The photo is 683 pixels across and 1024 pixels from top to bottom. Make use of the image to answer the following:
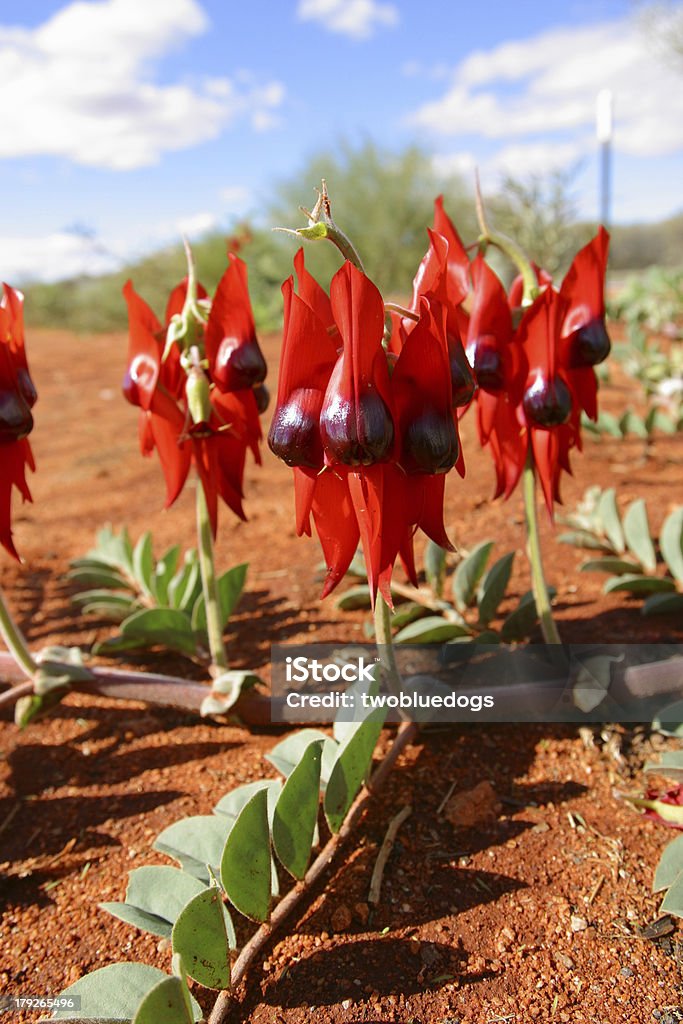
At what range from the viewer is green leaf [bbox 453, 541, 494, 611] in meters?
1.58

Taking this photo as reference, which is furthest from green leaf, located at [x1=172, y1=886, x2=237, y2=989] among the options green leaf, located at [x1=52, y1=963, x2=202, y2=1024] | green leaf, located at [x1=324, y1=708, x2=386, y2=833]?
green leaf, located at [x1=324, y1=708, x2=386, y2=833]

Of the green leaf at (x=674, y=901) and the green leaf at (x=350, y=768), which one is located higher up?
the green leaf at (x=350, y=768)

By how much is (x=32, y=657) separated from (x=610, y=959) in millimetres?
1009

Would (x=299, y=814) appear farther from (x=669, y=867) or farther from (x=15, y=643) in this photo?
(x=15, y=643)

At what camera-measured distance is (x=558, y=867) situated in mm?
1141

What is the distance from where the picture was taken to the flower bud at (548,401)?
1.15m

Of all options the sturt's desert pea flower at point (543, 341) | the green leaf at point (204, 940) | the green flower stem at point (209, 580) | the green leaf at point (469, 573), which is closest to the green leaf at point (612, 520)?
the green leaf at point (469, 573)

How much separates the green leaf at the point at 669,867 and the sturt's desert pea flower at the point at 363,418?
0.46 metres

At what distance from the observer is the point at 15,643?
4.63ft

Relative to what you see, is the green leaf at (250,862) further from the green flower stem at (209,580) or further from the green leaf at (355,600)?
the green leaf at (355,600)

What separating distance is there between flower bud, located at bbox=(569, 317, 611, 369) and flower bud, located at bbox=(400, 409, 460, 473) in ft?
1.30

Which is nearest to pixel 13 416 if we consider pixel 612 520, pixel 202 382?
pixel 202 382

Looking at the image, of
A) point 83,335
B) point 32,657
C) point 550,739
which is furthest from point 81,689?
point 83,335

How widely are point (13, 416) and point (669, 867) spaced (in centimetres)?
97
